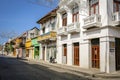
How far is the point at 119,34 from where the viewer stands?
20.1 m

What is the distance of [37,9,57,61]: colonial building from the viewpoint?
113 feet

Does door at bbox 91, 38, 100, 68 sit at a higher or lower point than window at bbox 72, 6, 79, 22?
lower

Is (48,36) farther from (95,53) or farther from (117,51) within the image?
(117,51)

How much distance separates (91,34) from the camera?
71.5 ft

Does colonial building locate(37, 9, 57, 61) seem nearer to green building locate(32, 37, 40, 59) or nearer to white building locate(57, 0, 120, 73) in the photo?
white building locate(57, 0, 120, 73)

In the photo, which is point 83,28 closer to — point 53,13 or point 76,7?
point 76,7

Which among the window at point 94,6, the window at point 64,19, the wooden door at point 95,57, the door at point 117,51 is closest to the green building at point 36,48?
the window at point 64,19

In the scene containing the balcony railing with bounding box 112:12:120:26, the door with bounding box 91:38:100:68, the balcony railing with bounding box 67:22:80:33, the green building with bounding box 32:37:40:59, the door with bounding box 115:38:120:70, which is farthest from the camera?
the green building with bounding box 32:37:40:59

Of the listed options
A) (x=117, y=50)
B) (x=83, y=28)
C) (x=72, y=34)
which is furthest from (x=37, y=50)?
(x=117, y=50)

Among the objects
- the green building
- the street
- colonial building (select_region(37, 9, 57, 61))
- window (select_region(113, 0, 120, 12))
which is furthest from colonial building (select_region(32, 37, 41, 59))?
window (select_region(113, 0, 120, 12))

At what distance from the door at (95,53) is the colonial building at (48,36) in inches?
468

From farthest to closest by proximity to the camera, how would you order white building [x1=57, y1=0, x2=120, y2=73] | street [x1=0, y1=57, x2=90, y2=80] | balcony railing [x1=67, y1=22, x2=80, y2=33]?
1. balcony railing [x1=67, y1=22, x2=80, y2=33]
2. white building [x1=57, y1=0, x2=120, y2=73]
3. street [x1=0, y1=57, x2=90, y2=80]

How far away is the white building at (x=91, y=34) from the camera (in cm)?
1933

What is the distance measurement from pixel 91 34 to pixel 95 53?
2.00m
